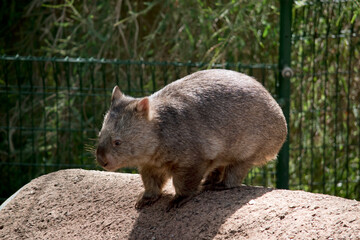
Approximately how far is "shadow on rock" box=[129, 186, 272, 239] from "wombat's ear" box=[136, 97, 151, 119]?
0.67m

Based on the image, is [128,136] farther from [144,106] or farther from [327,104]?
[327,104]

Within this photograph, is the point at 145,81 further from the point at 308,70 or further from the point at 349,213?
the point at 349,213

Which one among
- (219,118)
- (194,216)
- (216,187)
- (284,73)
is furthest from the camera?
(284,73)

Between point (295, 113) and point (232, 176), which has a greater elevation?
point (295, 113)

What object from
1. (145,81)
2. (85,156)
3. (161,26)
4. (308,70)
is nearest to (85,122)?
(85,156)

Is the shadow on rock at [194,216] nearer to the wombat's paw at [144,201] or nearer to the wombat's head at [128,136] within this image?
the wombat's paw at [144,201]

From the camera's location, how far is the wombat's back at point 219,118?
157 inches

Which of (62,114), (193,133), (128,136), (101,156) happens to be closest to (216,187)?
(193,133)

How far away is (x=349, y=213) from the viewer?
326cm

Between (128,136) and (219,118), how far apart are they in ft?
2.26

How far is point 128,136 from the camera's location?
12.7ft

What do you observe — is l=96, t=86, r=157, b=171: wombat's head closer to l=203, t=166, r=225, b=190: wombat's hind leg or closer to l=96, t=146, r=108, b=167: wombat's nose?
l=96, t=146, r=108, b=167: wombat's nose

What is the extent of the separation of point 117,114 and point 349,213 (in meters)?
1.66

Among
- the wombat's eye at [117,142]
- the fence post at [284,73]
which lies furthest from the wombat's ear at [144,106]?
the fence post at [284,73]
